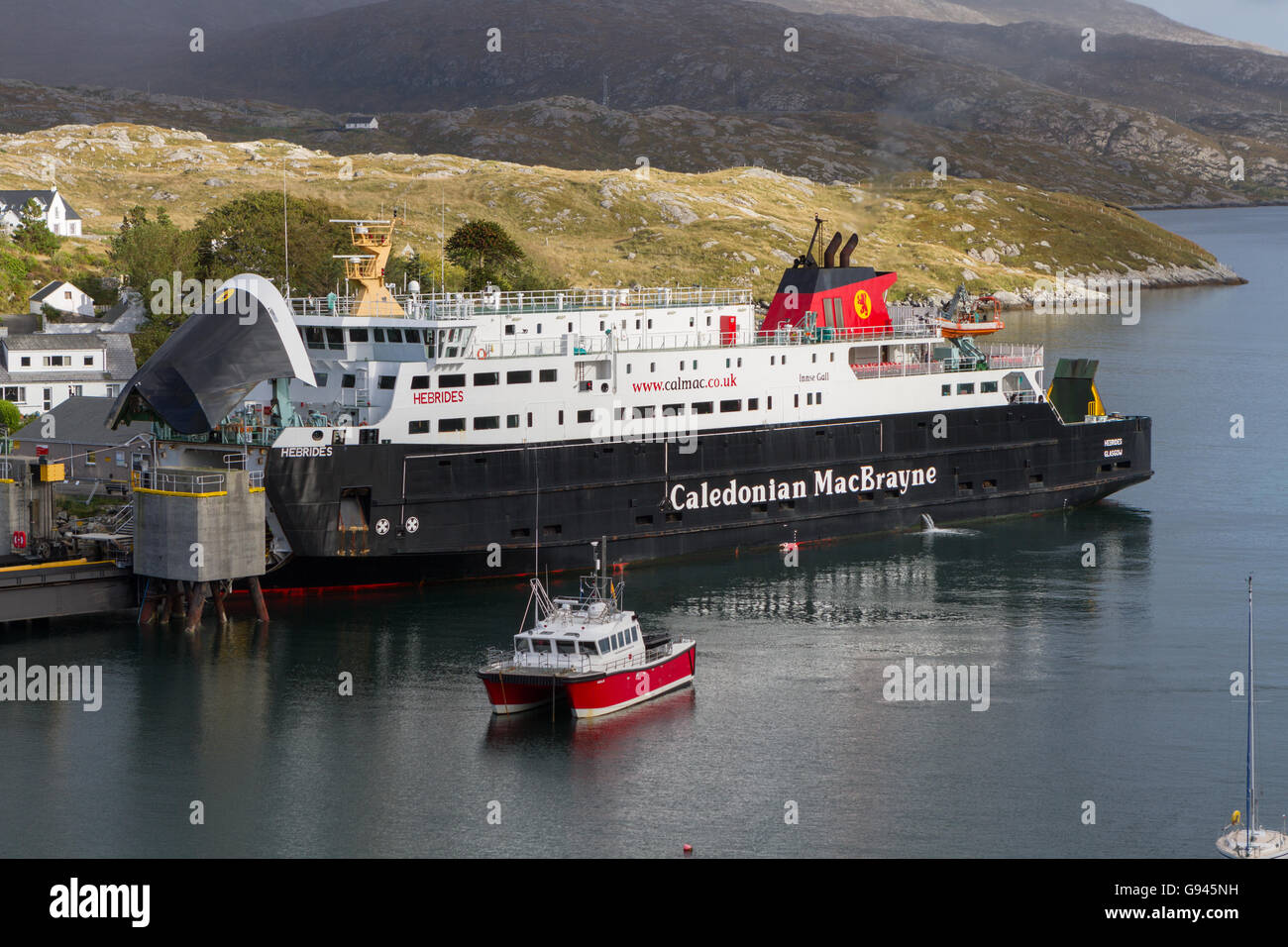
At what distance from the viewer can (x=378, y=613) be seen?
46.4m

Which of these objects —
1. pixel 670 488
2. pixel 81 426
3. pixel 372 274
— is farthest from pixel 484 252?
pixel 670 488

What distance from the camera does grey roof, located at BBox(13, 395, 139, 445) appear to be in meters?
60.1

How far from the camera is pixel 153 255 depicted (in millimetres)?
89375

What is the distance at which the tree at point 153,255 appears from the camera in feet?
289

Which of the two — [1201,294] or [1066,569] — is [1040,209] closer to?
[1201,294]

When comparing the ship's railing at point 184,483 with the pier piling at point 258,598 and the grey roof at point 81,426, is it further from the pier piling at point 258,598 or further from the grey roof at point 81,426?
the grey roof at point 81,426

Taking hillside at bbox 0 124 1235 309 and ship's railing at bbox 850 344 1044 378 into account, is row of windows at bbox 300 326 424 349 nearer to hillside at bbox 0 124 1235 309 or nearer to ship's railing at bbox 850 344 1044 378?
ship's railing at bbox 850 344 1044 378

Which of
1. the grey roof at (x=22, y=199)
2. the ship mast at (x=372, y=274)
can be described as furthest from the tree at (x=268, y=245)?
the ship mast at (x=372, y=274)

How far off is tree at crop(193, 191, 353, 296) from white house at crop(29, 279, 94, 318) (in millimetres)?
6608

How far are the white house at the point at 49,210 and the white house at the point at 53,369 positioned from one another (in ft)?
134

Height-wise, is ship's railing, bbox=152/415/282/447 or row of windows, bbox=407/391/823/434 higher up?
row of windows, bbox=407/391/823/434

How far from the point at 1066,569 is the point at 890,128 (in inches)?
1169

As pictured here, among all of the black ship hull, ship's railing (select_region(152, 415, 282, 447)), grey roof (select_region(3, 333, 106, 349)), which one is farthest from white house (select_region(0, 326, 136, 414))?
the black ship hull
